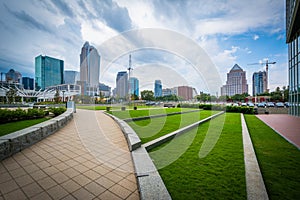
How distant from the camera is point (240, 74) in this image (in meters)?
41.9

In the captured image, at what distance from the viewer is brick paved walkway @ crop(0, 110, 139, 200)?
7.02 ft

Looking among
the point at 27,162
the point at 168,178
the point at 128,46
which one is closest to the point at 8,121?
the point at 27,162

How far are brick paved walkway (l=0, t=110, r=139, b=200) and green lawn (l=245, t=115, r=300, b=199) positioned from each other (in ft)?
8.30

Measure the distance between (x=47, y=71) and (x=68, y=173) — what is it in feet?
348

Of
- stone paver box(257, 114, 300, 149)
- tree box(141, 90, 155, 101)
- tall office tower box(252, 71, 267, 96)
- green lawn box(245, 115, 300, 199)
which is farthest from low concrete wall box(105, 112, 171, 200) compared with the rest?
tall office tower box(252, 71, 267, 96)

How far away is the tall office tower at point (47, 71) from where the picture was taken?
81.3 m

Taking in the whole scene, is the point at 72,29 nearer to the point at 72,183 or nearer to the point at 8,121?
the point at 8,121

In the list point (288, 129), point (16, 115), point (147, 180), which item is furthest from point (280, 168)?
point (16, 115)

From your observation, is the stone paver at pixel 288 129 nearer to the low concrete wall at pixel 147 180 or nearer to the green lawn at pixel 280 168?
the green lawn at pixel 280 168

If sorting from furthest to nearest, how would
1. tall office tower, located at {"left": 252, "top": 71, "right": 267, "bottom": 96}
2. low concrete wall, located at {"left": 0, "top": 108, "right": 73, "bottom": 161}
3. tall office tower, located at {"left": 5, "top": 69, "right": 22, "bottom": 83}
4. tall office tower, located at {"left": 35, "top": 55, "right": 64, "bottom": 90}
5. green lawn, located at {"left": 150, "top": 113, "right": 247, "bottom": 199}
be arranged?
tall office tower, located at {"left": 35, "top": 55, "right": 64, "bottom": 90}
tall office tower, located at {"left": 252, "top": 71, "right": 267, "bottom": 96}
tall office tower, located at {"left": 5, "top": 69, "right": 22, "bottom": 83}
low concrete wall, located at {"left": 0, "top": 108, "right": 73, "bottom": 161}
green lawn, located at {"left": 150, "top": 113, "right": 247, "bottom": 199}

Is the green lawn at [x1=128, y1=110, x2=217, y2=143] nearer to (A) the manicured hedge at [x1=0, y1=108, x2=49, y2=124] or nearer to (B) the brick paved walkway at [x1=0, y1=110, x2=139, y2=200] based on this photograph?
(B) the brick paved walkway at [x1=0, y1=110, x2=139, y2=200]

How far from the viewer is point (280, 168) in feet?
10.4

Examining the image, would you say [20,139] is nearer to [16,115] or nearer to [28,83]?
[16,115]

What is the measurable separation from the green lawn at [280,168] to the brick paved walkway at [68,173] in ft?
8.30
